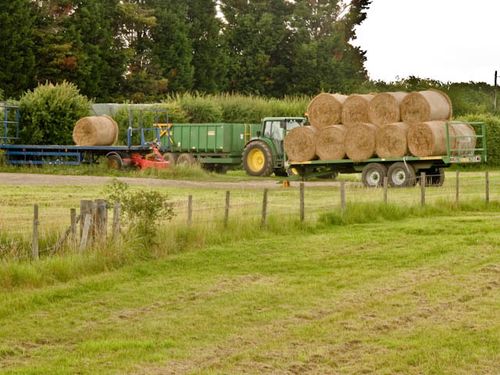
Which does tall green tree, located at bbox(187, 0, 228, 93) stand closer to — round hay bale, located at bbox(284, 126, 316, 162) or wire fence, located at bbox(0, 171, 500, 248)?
round hay bale, located at bbox(284, 126, 316, 162)

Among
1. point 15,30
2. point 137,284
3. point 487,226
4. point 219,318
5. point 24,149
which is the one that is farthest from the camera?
point 15,30

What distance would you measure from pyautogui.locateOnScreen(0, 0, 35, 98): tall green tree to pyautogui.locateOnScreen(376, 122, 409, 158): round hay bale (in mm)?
32250

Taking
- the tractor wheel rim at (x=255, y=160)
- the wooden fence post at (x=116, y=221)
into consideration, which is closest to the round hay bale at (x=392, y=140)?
the tractor wheel rim at (x=255, y=160)

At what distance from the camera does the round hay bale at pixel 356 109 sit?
1453 inches

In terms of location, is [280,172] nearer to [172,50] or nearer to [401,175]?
[401,175]

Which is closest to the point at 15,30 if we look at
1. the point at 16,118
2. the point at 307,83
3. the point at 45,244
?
the point at 16,118

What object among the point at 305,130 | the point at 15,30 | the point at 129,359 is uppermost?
the point at 15,30

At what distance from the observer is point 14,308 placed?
1366cm

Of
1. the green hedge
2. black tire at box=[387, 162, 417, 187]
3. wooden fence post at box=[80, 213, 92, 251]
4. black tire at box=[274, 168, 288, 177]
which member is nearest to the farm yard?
wooden fence post at box=[80, 213, 92, 251]

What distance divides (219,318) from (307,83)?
73.7m

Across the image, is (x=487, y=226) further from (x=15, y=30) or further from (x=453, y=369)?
(x=15, y=30)

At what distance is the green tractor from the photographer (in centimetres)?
4094

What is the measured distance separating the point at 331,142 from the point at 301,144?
115 centimetres

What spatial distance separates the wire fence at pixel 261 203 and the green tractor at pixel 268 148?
414 centimetres
